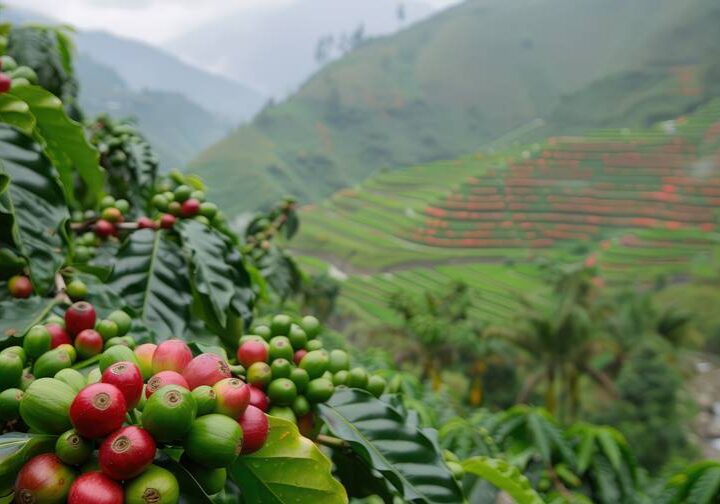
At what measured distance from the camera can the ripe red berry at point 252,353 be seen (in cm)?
109

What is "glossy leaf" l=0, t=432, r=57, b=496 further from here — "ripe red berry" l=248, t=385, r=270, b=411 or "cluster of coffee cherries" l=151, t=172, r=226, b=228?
"cluster of coffee cherries" l=151, t=172, r=226, b=228

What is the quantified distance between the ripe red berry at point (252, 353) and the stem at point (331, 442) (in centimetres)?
23

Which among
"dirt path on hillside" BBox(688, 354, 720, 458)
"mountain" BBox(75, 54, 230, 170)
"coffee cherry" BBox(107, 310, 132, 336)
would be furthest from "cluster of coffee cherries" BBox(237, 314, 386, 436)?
"mountain" BBox(75, 54, 230, 170)

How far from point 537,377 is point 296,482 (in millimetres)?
16192

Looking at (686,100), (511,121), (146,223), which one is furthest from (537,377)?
(511,121)

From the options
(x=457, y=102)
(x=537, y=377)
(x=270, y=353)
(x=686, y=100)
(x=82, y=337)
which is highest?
(x=686, y=100)

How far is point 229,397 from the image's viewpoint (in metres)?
0.77

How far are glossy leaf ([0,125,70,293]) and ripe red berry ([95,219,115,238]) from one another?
364 millimetres

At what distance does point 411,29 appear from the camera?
5172 inches

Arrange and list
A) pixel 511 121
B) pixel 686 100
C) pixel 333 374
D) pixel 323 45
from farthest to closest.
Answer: pixel 323 45, pixel 511 121, pixel 686 100, pixel 333 374

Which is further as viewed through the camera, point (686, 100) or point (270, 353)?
point (686, 100)

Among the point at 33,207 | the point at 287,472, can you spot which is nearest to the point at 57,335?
the point at 33,207

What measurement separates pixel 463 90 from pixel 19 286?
116987mm

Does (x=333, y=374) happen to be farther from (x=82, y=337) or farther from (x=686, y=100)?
(x=686, y=100)
